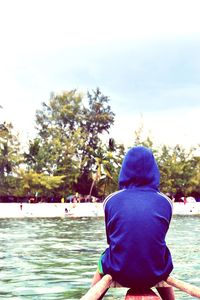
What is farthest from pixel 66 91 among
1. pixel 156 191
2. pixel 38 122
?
pixel 156 191

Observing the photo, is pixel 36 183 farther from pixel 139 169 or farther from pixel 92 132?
pixel 139 169

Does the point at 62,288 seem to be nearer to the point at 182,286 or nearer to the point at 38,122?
the point at 182,286

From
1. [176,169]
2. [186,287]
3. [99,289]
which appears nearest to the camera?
[99,289]

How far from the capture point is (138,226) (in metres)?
3.84

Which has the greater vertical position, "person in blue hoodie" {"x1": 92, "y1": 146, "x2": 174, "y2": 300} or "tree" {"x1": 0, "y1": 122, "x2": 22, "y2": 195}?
"tree" {"x1": 0, "y1": 122, "x2": 22, "y2": 195}

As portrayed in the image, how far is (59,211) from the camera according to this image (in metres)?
46.2

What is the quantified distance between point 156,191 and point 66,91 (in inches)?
2417

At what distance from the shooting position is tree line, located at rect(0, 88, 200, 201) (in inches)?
2257

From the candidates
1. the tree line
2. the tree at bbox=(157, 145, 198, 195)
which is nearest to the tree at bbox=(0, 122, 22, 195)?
the tree line

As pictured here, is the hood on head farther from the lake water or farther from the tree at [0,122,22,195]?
the tree at [0,122,22,195]

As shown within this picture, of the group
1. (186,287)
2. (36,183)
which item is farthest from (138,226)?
(36,183)

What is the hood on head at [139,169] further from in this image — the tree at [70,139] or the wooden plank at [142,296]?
the tree at [70,139]

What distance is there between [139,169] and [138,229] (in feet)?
1.22

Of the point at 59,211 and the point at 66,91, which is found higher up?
the point at 66,91
